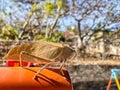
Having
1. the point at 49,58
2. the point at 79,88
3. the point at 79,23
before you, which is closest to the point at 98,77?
the point at 79,88

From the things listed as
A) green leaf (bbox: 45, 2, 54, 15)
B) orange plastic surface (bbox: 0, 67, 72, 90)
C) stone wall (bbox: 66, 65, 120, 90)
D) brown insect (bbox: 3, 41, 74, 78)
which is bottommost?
stone wall (bbox: 66, 65, 120, 90)

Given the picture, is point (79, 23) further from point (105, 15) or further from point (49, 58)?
A: point (49, 58)

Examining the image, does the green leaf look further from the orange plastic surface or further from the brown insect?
the orange plastic surface

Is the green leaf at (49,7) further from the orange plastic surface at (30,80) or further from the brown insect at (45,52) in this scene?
the orange plastic surface at (30,80)

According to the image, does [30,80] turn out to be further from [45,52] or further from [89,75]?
[89,75]

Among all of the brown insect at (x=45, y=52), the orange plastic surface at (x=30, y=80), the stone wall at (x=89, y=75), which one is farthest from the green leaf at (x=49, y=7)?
the orange plastic surface at (x=30, y=80)

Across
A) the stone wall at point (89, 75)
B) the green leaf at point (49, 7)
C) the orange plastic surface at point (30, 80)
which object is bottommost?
the stone wall at point (89, 75)

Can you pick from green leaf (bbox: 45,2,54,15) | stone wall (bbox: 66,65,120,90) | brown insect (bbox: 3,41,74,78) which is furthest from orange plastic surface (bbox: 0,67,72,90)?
green leaf (bbox: 45,2,54,15)

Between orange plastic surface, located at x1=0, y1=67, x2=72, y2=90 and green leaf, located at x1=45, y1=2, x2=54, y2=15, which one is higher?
green leaf, located at x1=45, y1=2, x2=54, y2=15
